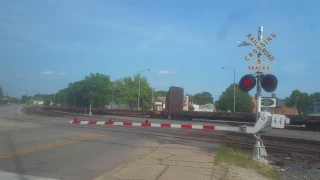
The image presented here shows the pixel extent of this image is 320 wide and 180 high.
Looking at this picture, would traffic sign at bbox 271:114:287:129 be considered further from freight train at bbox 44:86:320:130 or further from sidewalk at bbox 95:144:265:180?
freight train at bbox 44:86:320:130

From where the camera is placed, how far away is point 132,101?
297 ft

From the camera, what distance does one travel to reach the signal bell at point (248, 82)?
11.5 m

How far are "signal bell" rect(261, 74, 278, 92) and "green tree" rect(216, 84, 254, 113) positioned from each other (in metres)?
63.9

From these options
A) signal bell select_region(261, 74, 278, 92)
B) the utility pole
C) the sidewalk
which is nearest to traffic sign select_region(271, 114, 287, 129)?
the utility pole

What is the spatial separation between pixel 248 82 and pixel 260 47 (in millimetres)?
1284

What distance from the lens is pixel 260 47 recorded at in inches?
457

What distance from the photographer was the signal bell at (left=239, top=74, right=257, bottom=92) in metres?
11.5

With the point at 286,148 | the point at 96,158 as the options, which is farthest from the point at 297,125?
the point at 96,158

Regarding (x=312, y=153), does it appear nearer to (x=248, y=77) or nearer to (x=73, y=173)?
(x=248, y=77)

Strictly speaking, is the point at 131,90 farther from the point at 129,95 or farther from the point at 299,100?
the point at 299,100

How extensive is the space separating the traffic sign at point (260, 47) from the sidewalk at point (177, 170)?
12.6 feet

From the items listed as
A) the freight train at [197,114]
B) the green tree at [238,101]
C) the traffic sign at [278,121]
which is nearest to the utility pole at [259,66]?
the traffic sign at [278,121]

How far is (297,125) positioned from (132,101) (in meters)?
58.4

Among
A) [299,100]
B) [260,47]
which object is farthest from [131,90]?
[260,47]
